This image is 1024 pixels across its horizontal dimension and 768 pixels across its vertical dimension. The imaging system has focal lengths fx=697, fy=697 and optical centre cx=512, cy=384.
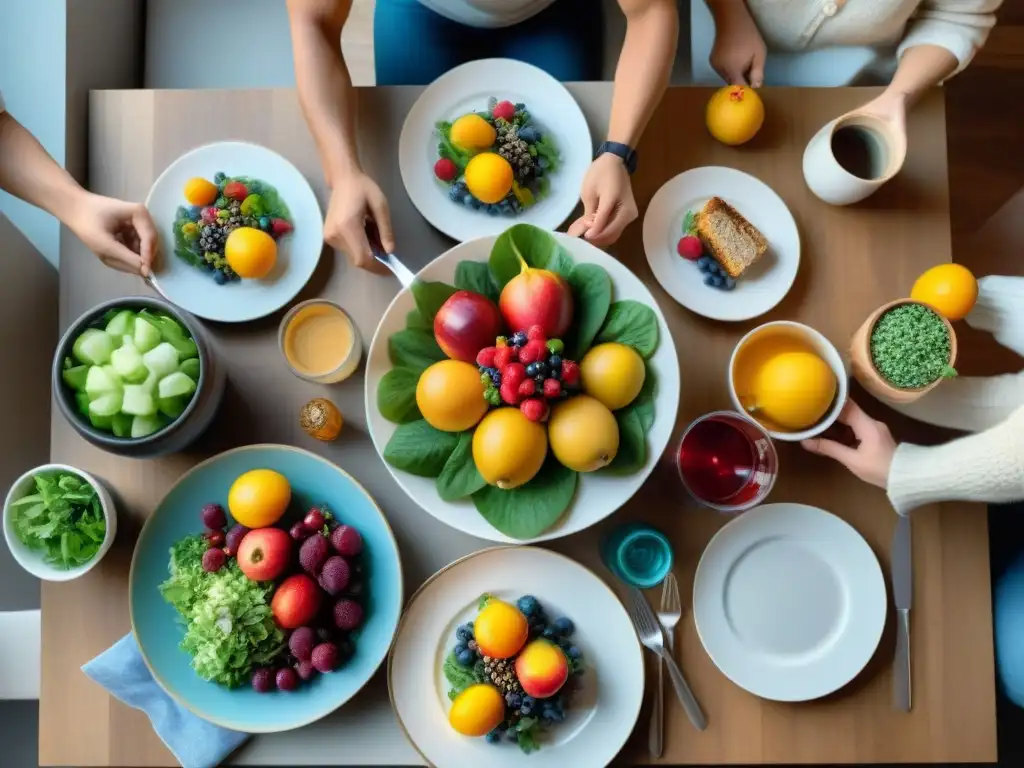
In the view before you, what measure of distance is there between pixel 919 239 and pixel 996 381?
0.20m

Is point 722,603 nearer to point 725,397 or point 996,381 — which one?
point 725,397

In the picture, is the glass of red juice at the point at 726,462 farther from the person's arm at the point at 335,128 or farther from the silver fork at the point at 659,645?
the person's arm at the point at 335,128

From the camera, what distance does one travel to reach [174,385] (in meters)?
0.71

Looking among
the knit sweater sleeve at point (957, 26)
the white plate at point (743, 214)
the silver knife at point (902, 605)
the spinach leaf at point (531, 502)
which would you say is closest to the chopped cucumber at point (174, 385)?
the spinach leaf at point (531, 502)

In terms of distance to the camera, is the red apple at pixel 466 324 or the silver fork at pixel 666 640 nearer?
the red apple at pixel 466 324

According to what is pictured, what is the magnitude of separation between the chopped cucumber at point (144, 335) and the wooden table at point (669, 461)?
0.12 metres

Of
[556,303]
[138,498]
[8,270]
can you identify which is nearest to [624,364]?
[556,303]

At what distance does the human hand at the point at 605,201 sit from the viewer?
80 centimetres

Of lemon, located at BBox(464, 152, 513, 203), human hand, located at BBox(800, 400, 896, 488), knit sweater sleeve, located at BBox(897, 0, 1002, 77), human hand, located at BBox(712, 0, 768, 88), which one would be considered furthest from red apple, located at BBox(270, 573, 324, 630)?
knit sweater sleeve, located at BBox(897, 0, 1002, 77)

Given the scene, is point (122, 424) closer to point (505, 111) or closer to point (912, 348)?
point (505, 111)

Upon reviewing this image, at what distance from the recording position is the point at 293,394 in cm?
84

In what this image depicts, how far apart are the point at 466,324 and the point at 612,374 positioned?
0.15 meters

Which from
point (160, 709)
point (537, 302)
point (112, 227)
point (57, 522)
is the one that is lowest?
point (160, 709)

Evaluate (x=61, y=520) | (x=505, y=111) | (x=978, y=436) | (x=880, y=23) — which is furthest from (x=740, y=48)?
(x=61, y=520)
